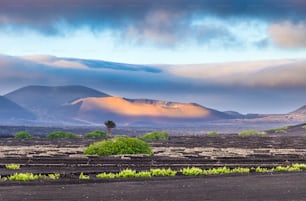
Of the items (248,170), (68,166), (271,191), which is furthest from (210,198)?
(68,166)

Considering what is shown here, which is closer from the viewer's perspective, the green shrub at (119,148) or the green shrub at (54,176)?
the green shrub at (54,176)

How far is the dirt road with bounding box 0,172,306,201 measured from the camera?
19.4 m

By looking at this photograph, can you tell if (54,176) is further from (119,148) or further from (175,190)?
(119,148)

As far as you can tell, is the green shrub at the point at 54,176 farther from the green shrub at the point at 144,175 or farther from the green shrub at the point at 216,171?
the green shrub at the point at 216,171

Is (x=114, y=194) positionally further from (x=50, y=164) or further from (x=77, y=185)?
(x=50, y=164)

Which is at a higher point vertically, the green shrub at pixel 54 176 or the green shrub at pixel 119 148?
the green shrub at pixel 119 148

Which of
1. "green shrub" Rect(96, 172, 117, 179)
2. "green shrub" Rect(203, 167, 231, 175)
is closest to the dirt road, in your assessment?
"green shrub" Rect(96, 172, 117, 179)

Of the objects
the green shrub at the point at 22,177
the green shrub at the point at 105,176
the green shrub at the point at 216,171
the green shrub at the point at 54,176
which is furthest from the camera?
the green shrub at the point at 216,171

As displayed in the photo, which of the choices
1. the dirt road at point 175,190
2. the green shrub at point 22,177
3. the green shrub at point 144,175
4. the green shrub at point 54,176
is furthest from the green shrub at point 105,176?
the green shrub at point 22,177

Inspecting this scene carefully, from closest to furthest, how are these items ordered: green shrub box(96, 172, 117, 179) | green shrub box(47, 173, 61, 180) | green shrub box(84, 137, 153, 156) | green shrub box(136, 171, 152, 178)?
green shrub box(47, 173, 61, 180) < green shrub box(96, 172, 117, 179) < green shrub box(136, 171, 152, 178) < green shrub box(84, 137, 153, 156)

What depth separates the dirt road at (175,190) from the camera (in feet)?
63.8

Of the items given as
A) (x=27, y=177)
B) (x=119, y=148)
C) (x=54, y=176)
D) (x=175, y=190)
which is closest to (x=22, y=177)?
(x=27, y=177)

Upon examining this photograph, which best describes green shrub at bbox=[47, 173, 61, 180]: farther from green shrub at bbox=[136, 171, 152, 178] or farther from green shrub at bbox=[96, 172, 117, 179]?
green shrub at bbox=[136, 171, 152, 178]

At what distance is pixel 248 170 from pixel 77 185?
32.0ft
